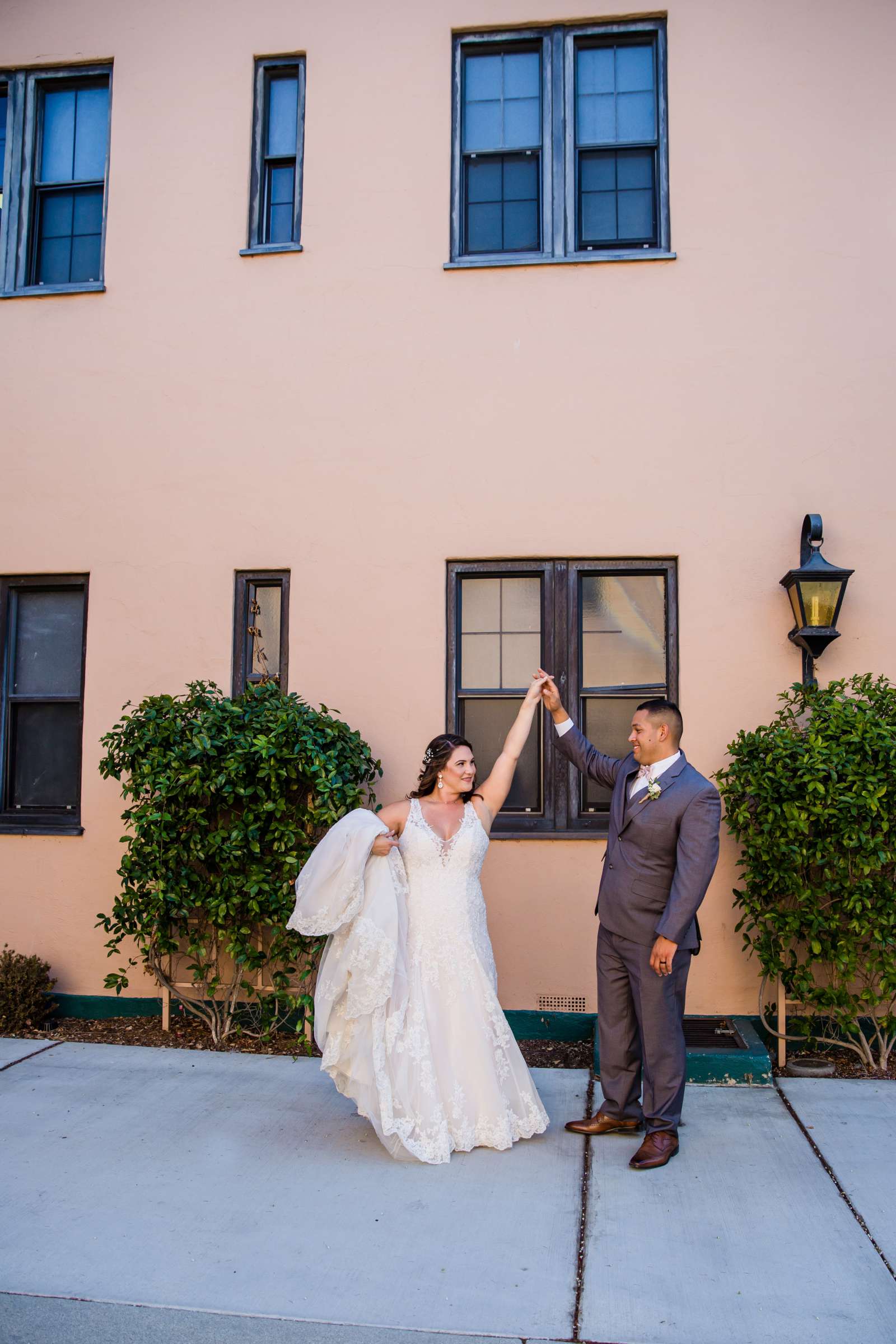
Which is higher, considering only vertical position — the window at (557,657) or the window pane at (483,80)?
the window pane at (483,80)

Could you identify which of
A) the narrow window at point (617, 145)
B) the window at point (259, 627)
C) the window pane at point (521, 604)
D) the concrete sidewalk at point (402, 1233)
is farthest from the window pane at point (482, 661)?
the narrow window at point (617, 145)

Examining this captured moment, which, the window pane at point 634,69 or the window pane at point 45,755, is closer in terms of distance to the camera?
the window pane at point 634,69

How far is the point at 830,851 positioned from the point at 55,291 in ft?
19.2

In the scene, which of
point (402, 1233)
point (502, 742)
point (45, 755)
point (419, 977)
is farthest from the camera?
point (45, 755)

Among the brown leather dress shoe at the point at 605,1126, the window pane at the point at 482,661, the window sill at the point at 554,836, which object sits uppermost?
the window pane at the point at 482,661

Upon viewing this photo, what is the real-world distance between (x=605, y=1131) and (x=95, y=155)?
676cm

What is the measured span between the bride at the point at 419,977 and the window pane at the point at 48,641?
3045mm

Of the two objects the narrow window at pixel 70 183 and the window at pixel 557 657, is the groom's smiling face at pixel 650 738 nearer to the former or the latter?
the window at pixel 557 657

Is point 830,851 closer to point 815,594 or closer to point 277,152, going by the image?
point 815,594

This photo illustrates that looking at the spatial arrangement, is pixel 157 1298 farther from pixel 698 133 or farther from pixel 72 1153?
pixel 698 133

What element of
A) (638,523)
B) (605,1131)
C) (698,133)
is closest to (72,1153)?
(605,1131)

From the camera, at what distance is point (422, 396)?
646 centimetres

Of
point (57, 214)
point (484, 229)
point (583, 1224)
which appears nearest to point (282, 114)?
point (484, 229)

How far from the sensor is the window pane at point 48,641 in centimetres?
684
